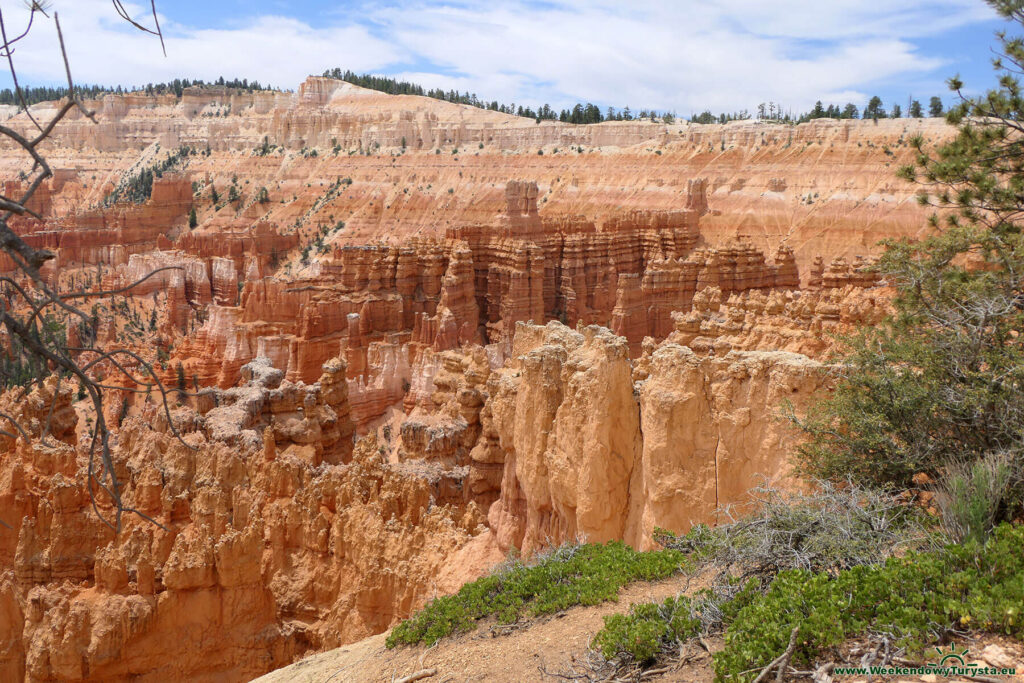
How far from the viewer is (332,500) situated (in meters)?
13.0

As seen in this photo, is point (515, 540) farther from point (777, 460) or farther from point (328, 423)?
point (328, 423)

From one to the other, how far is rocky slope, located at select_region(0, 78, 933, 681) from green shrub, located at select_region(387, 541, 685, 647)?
1510 millimetres

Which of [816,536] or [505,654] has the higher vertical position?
[816,536]

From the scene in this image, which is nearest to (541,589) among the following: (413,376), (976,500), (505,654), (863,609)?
(505,654)

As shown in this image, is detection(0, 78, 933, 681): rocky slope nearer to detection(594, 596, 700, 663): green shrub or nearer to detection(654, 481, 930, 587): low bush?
detection(654, 481, 930, 587): low bush

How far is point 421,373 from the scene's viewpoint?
30953mm

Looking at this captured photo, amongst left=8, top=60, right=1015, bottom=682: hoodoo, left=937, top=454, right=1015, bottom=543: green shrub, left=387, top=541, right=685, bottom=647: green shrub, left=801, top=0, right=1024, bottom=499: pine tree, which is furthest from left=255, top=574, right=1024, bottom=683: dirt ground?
left=801, top=0, right=1024, bottom=499: pine tree

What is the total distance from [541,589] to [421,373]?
23857 millimetres

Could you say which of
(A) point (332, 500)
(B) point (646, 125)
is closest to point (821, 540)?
(A) point (332, 500)

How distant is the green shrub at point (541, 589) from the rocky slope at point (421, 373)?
1.51 meters

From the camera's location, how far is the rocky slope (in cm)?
972

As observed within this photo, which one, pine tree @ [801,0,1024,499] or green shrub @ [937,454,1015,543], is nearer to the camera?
green shrub @ [937,454,1015,543]

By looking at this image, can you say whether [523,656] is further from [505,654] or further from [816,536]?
[816,536]

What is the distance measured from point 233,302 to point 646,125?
39.3 m
